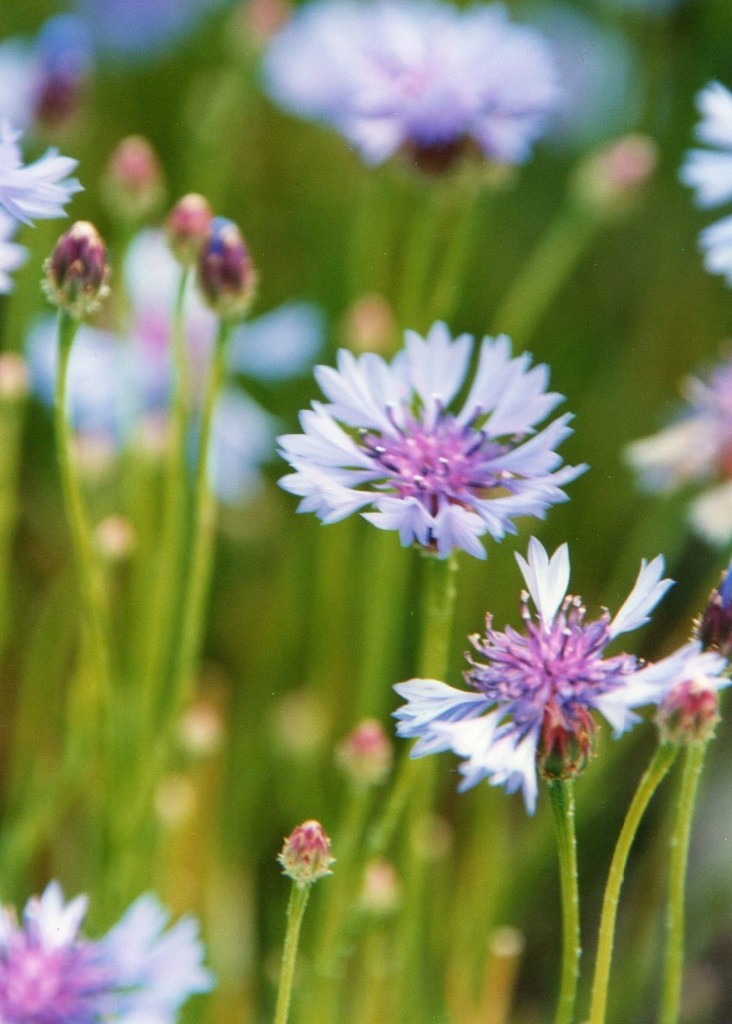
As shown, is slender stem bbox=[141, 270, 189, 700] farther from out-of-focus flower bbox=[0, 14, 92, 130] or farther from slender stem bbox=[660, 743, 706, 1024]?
slender stem bbox=[660, 743, 706, 1024]

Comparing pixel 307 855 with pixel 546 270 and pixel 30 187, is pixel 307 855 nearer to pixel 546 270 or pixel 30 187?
pixel 30 187

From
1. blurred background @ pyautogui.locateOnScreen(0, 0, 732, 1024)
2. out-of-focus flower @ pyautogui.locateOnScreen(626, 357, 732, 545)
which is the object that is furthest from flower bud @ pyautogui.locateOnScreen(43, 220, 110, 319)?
out-of-focus flower @ pyautogui.locateOnScreen(626, 357, 732, 545)

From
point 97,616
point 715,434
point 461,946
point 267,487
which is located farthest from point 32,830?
point 267,487

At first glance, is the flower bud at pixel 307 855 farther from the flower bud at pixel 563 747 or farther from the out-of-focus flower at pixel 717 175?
the out-of-focus flower at pixel 717 175

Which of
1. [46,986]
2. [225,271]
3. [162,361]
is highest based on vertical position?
[162,361]

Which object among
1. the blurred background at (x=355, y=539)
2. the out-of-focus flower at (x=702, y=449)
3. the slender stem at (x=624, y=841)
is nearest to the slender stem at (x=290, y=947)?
the slender stem at (x=624, y=841)

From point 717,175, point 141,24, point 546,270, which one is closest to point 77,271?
point 717,175
